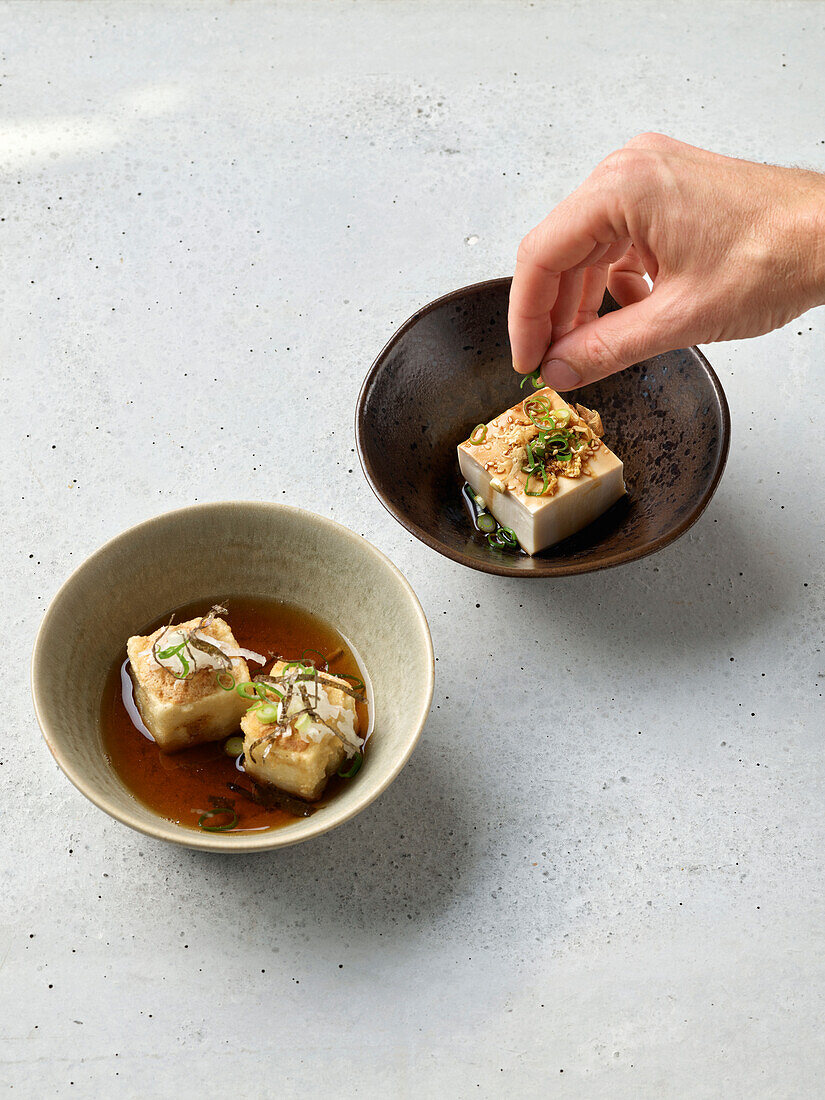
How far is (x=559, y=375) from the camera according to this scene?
1907 millimetres

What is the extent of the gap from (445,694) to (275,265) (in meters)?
1.13

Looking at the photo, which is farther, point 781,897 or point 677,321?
point 781,897

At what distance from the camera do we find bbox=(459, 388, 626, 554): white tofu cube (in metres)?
1.94

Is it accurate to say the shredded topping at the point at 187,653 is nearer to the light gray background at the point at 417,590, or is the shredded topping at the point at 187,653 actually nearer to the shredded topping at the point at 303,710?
the shredded topping at the point at 303,710

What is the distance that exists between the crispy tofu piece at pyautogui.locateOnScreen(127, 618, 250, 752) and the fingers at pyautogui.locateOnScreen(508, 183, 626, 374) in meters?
0.77

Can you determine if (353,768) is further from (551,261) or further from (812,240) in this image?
(812,240)

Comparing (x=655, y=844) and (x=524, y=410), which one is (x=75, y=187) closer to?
(x=524, y=410)

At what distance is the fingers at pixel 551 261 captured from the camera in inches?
67.4

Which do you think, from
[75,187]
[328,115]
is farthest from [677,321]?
[75,187]

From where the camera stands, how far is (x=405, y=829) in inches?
72.1

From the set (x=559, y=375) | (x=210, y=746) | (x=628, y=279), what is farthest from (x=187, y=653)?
(x=628, y=279)

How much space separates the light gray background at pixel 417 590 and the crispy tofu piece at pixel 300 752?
0.71 feet

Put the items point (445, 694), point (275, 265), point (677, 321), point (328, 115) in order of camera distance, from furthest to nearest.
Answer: point (328, 115)
point (275, 265)
point (445, 694)
point (677, 321)

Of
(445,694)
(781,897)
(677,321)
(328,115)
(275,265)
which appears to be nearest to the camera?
(677,321)
